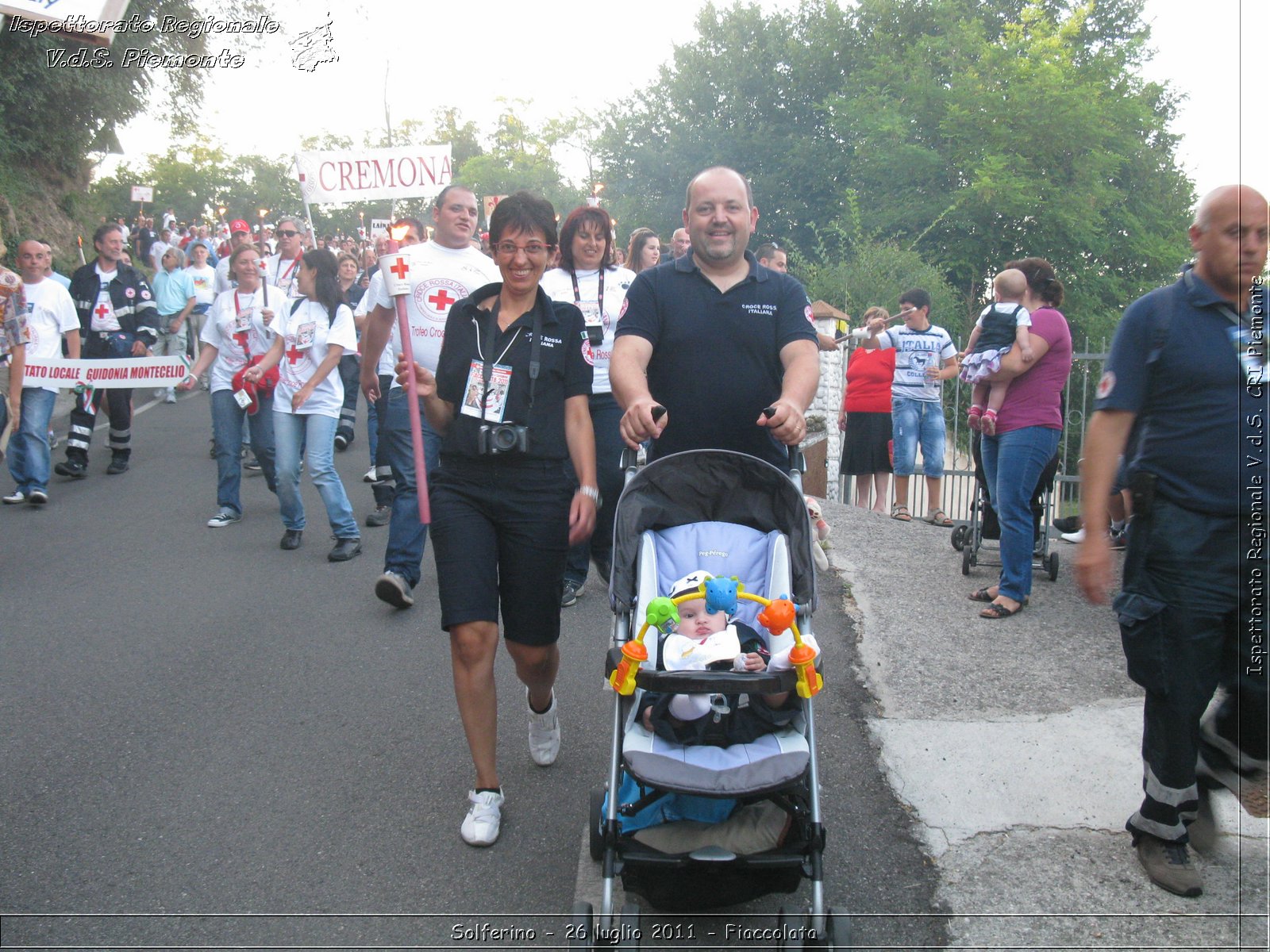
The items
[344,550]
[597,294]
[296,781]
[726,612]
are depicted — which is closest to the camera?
[726,612]

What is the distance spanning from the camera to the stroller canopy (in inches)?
142

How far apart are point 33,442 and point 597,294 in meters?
5.71

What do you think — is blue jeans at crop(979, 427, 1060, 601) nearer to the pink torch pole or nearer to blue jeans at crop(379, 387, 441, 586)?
blue jeans at crop(379, 387, 441, 586)

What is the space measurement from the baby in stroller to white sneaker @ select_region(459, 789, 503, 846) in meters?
0.94

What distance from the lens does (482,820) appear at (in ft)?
12.6

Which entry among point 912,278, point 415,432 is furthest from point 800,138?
point 415,432

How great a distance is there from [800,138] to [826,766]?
4269cm

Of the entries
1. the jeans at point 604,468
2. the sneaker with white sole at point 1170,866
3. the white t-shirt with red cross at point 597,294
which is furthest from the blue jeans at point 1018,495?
the sneaker with white sole at point 1170,866

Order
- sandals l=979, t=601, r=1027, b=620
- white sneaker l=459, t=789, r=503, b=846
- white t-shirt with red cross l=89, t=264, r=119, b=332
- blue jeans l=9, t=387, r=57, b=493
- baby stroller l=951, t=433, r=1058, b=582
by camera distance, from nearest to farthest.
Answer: white sneaker l=459, t=789, r=503, b=846
sandals l=979, t=601, r=1027, b=620
baby stroller l=951, t=433, r=1058, b=582
blue jeans l=9, t=387, r=57, b=493
white t-shirt with red cross l=89, t=264, r=119, b=332

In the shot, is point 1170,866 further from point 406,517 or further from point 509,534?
point 406,517

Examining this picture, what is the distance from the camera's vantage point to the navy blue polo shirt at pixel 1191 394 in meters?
3.38

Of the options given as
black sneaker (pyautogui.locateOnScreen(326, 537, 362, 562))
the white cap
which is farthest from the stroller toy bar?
black sneaker (pyautogui.locateOnScreen(326, 537, 362, 562))

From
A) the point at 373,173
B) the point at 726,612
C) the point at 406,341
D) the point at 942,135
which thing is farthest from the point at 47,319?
the point at 942,135

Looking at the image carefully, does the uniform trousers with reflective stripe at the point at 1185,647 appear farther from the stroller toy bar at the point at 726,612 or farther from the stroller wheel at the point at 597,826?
the stroller wheel at the point at 597,826
